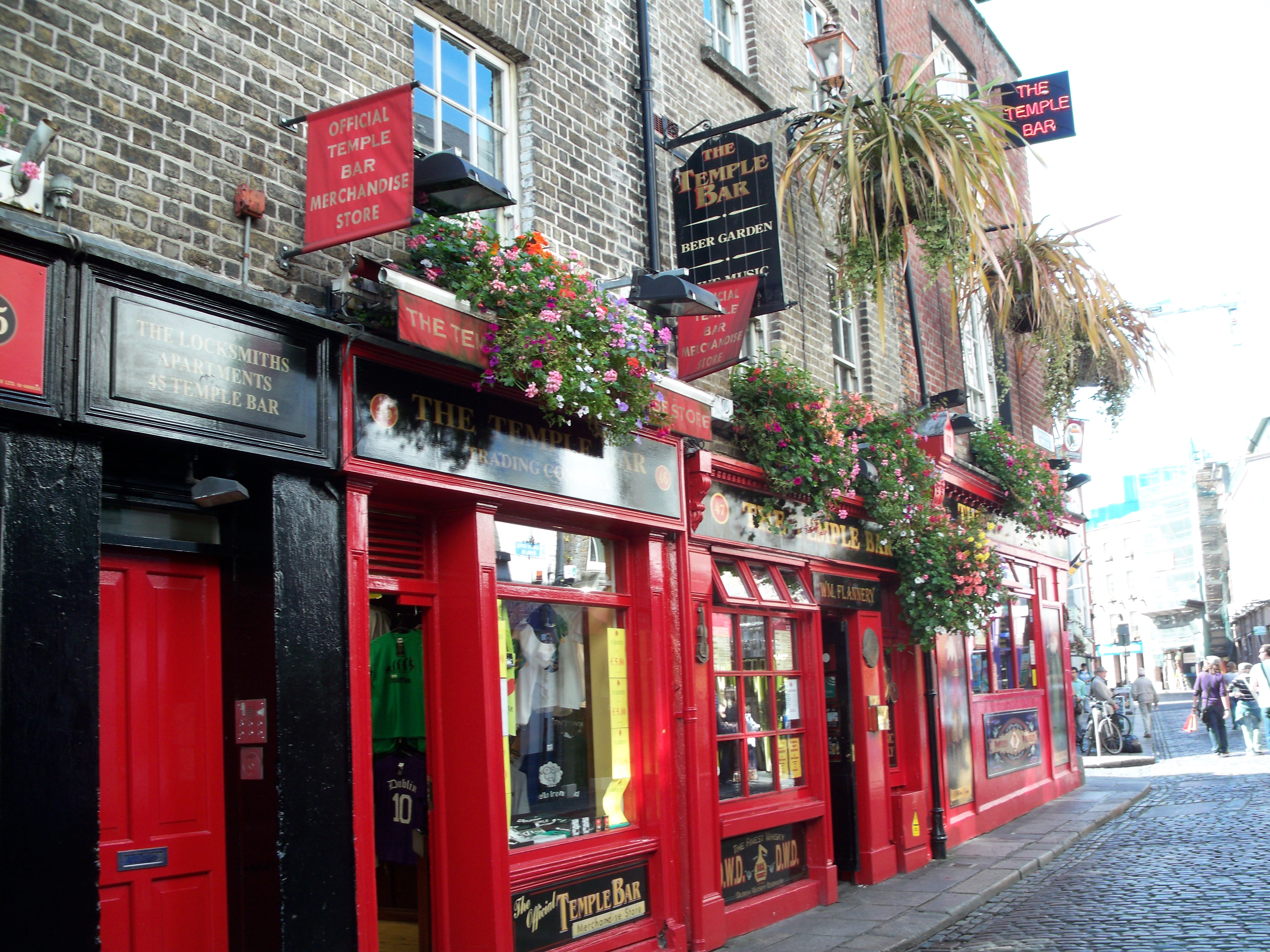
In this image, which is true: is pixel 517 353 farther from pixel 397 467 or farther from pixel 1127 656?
pixel 1127 656

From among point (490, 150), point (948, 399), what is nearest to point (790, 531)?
point (948, 399)

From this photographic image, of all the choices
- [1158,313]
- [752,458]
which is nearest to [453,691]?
[752,458]

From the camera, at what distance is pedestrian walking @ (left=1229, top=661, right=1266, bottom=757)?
2092 cm

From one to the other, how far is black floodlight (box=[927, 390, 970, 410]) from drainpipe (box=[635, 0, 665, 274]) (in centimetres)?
481

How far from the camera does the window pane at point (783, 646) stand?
32.9 feet

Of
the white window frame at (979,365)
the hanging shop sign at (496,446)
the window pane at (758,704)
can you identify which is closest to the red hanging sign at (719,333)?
the hanging shop sign at (496,446)

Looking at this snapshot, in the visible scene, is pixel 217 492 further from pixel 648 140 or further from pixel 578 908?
pixel 648 140

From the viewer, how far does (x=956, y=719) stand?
13070 mm

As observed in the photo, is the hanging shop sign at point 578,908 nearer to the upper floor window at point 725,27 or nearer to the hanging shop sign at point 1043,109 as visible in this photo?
the upper floor window at point 725,27

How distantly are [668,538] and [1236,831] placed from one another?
7285 mm

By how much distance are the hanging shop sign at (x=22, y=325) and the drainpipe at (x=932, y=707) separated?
8.18 meters

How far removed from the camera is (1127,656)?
81125 millimetres

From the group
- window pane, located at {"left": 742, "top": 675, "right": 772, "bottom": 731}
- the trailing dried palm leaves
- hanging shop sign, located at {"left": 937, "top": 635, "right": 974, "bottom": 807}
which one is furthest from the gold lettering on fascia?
hanging shop sign, located at {"left": 937, "top": 635, "right": 974, "bottom": 807}

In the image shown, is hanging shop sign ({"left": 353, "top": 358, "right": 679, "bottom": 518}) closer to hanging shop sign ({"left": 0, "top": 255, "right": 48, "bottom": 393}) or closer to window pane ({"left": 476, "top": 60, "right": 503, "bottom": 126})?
hanging shop sign ({"left": 0, "top": 255, "right": 48, "bottom": 393})
